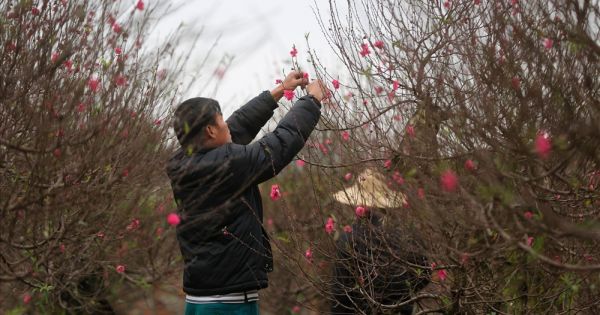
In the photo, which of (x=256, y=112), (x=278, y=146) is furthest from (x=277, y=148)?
(x=256, y=112)

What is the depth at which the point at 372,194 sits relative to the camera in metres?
4.45

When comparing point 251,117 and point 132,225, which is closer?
point 251,117

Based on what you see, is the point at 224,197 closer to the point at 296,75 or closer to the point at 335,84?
the point at 296,75

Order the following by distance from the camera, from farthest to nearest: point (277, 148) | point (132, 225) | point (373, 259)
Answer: point (132, 225)
point (373, 259)
point (277, 148)

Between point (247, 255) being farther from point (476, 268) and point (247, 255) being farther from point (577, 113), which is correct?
point (577, 113)

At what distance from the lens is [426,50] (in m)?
4.82

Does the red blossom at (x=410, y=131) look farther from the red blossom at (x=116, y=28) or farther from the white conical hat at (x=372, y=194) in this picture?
the red blossom at (x=116, y=28)

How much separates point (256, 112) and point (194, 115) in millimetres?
530

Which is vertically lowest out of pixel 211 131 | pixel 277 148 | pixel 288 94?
pixel 277 148

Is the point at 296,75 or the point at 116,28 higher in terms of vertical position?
the point at 116,28

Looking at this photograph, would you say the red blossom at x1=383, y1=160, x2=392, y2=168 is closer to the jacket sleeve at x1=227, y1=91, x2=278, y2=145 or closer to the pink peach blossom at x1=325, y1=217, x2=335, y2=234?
the pink peach blossom at x1=325, y1=217, x2=335, y2=234

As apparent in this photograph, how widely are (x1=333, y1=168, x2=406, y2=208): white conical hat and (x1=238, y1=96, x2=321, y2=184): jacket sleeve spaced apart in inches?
19.2

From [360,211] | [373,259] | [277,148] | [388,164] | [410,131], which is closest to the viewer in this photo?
[277,148]

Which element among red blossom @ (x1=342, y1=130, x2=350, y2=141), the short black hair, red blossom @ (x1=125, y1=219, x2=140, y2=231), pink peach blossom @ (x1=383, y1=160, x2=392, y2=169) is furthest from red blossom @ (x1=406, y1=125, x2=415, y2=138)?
red blossom @ (x1=125, y1=219, x2=140, y2=231)
